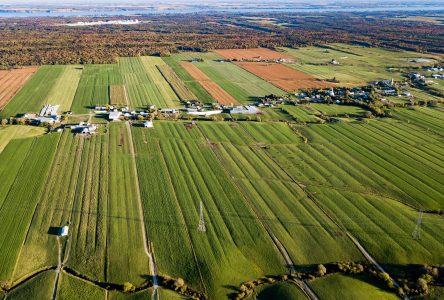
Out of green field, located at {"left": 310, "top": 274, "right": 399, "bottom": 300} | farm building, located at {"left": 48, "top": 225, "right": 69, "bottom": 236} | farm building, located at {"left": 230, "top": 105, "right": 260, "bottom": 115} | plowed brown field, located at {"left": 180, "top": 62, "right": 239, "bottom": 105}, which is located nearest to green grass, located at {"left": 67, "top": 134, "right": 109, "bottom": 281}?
farm building, located at {"left": 48, "top": 225, "right": 69, "bottom": 236}

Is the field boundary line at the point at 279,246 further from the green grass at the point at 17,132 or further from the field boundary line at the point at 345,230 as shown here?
the green grass at the point at 17,132

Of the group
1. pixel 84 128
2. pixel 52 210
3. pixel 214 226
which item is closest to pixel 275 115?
pixel 84 128

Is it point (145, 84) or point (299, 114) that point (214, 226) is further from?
point (145, 84)

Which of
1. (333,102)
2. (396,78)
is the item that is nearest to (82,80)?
(333,102)

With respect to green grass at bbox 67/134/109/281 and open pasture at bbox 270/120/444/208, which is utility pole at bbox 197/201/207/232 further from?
open pasture at bbox 270/120/444/208

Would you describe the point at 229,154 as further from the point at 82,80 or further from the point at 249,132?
the point at 82,80

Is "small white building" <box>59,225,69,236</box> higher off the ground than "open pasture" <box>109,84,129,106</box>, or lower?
lower
